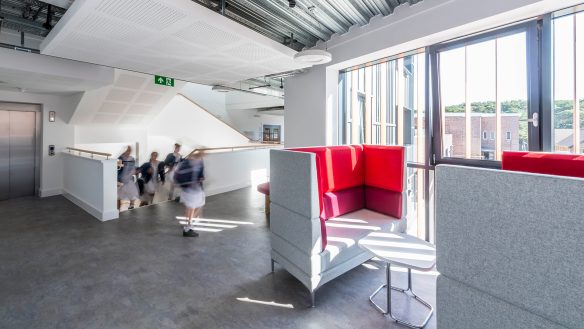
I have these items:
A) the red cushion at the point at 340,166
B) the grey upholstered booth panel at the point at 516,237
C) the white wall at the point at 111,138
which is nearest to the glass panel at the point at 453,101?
the red cushion at the point at 340,166

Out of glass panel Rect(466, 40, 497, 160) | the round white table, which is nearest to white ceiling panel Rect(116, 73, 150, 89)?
the round white table

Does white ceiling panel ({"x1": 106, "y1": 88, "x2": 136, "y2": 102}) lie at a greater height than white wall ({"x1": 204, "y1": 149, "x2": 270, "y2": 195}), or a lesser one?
greater

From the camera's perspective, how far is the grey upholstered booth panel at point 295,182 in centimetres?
259

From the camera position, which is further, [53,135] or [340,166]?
[53,135]

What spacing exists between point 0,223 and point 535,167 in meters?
7.97

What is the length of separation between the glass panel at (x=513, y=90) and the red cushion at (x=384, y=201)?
1.32 m

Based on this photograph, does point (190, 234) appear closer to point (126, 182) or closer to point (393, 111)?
point (126, 182)

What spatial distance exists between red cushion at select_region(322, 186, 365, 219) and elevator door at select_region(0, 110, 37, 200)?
8.00 meters

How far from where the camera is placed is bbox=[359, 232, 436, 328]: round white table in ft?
7.04

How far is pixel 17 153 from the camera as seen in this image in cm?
687

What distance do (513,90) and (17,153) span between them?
1008cm

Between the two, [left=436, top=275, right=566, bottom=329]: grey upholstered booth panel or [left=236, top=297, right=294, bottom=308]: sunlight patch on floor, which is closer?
[left=436, top=275, right=566, bottom=329]: grey upholstered booth panel

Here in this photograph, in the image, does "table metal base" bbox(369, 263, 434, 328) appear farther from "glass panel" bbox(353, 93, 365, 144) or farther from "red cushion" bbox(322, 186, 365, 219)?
"glass panel" bbox(353, 93, 365, 144)

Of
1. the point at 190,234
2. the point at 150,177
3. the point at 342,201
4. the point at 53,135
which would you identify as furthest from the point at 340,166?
the point at 53,135
